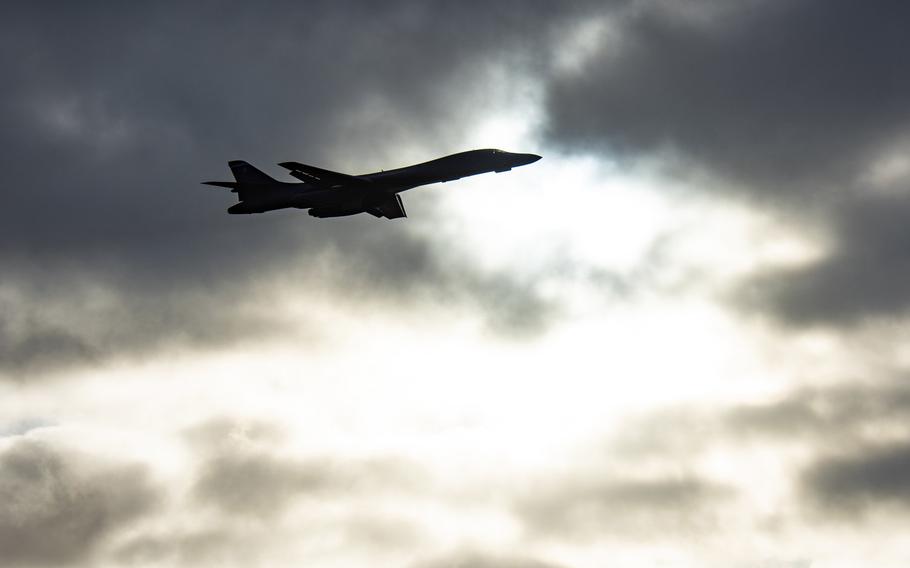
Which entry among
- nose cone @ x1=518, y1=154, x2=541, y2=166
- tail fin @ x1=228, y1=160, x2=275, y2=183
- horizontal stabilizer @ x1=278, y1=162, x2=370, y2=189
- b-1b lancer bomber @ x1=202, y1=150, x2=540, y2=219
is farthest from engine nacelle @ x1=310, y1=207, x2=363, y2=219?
nose cone @ x1=518, y1=154, x2=541, y2=166

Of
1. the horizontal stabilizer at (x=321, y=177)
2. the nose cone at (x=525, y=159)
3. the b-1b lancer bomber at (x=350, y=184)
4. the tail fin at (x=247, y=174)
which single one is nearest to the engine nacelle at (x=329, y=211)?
the b-1b lancer bomber at (x=350, y=184)

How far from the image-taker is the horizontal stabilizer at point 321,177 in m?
122

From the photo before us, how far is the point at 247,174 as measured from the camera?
13612 centimetres

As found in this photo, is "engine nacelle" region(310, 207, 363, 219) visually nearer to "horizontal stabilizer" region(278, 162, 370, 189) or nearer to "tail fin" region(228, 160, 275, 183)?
"horizontal stabilizer" region(278, 162, 370, 189)

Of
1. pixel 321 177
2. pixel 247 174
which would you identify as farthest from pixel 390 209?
pixel 247 174

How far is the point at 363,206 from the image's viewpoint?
129 meters

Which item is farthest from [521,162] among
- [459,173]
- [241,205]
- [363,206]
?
[241,205]

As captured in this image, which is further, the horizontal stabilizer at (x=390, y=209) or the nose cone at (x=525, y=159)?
the horizontal stabilizer at (x=390, y=209)

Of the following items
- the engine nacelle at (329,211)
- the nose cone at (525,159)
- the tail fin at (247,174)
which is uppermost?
the tail fin at (247,174)

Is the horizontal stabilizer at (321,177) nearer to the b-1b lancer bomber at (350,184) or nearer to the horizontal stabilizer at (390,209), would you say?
the b-1b lancer bomber at (350,184)

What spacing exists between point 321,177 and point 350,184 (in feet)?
12.4

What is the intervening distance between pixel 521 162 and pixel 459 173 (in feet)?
23.5

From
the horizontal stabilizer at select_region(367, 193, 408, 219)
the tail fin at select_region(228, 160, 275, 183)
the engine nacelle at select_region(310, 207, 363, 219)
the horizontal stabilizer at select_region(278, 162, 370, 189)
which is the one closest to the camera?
the horizontal stabilizer at select_region(278, 162, 370, 189)

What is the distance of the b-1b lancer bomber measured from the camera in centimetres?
12275
